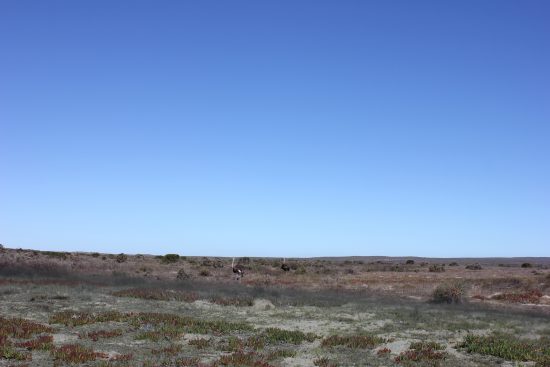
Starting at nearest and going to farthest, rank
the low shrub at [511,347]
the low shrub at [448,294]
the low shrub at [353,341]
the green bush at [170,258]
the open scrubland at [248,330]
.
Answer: the open scrubland at [248,330], the low shrub at [511,347], the low shrub at [353,341], the low shrub at [448,294], the green bush at [170,258]

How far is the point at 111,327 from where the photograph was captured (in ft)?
67.6

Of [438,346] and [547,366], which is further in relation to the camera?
[438,346]

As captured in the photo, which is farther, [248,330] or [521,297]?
[521,297]

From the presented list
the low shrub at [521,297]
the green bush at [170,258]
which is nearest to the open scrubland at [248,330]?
the low shrub at [521,297]

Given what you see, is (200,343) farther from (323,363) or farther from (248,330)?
(323,363)

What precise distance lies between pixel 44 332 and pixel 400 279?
3893 cm

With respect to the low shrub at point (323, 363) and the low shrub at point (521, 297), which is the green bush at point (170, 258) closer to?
the low shrub at point (521, 297)

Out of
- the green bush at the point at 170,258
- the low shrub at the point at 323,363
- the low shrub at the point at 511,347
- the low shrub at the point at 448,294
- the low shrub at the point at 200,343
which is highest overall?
the green bush at the point at 170,258

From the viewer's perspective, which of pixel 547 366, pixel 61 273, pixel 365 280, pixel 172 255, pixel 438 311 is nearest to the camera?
pixel 547 366

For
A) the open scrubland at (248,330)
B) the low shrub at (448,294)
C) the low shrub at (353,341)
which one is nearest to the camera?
the open scrubland at (248,330)

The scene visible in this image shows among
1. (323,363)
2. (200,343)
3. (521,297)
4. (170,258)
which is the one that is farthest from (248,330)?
(170,258)

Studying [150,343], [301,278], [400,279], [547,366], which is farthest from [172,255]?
[547,366]

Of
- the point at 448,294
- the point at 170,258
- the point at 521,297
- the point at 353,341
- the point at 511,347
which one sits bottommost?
the point at 353,341

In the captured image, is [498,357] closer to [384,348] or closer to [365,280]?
[384,348]
